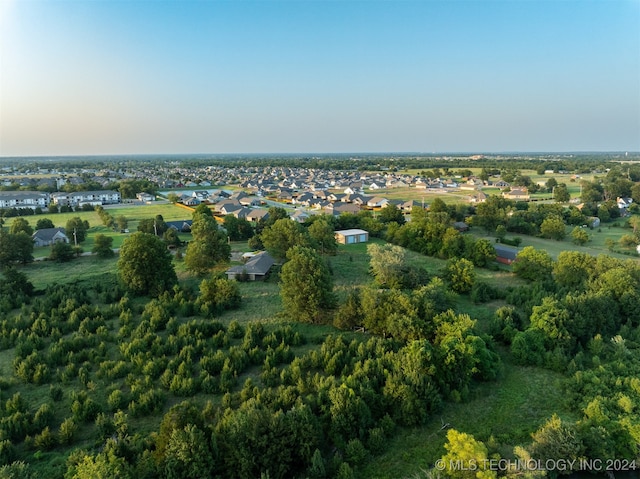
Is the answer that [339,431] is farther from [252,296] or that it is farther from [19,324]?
[19,324]

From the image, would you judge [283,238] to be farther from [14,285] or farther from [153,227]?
[153,227]

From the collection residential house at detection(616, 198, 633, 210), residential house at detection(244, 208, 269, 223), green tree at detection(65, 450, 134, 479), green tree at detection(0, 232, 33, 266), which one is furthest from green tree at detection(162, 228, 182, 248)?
residential house at detection(616, 198, 633, 210)

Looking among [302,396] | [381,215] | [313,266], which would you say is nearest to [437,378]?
[302,396]

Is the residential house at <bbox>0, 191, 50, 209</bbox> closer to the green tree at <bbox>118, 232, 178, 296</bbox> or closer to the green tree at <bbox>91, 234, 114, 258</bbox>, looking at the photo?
the green tree at <bbox>91, 234, 114, 258</bbox>

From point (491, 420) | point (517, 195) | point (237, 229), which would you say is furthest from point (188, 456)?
point (517, 195)

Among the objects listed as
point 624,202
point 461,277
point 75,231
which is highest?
point 624,202

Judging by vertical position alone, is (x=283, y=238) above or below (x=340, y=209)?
below

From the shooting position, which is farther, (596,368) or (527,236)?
(527,236)
